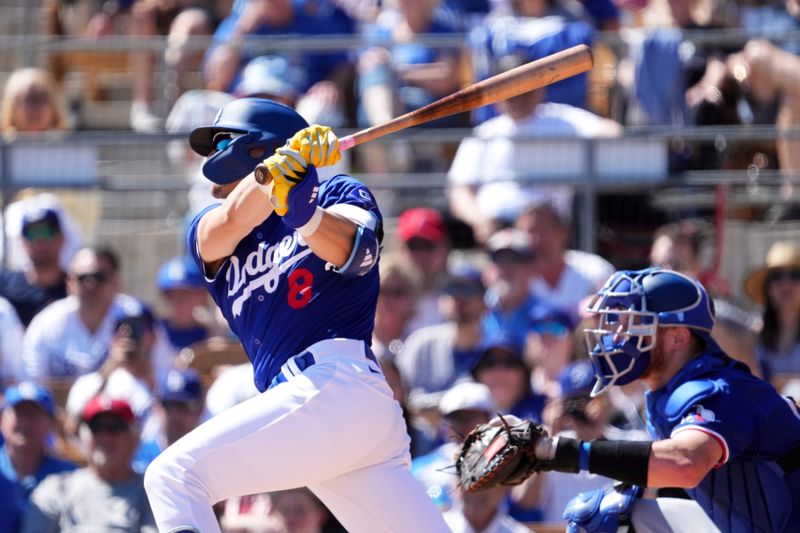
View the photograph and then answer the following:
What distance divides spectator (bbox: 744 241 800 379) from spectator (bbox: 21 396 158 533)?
331 cm

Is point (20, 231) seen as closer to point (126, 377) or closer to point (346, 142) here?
point (126, 377)

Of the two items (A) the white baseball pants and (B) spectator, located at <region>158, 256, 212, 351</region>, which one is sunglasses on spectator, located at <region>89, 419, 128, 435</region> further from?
(A) the white baseball pants

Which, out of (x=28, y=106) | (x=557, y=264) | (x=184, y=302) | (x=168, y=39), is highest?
(x=168, y=39)

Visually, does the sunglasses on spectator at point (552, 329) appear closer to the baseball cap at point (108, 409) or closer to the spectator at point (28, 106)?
the baseball cap at point (108, 409)

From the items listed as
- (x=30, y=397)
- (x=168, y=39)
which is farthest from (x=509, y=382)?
(x=168, y=39)

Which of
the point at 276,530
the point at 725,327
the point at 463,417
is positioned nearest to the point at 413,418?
the point at 463,417

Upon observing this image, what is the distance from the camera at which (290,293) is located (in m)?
4.31

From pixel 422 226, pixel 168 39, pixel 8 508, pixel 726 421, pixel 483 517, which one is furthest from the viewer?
pixel 168 39

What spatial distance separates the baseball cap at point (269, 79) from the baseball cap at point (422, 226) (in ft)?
3.41

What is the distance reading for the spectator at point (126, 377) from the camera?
7.30 meters

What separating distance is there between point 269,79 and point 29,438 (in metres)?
2.64

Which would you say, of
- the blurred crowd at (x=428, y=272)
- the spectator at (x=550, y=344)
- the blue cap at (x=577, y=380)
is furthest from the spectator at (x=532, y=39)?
the blue cap at (x=577, y=380)

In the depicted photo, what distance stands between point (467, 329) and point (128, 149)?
255 cm

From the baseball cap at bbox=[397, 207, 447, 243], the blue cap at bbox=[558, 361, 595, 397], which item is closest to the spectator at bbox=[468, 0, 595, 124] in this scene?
the baseball cap at bbox=[397, 207, 447, 243]
